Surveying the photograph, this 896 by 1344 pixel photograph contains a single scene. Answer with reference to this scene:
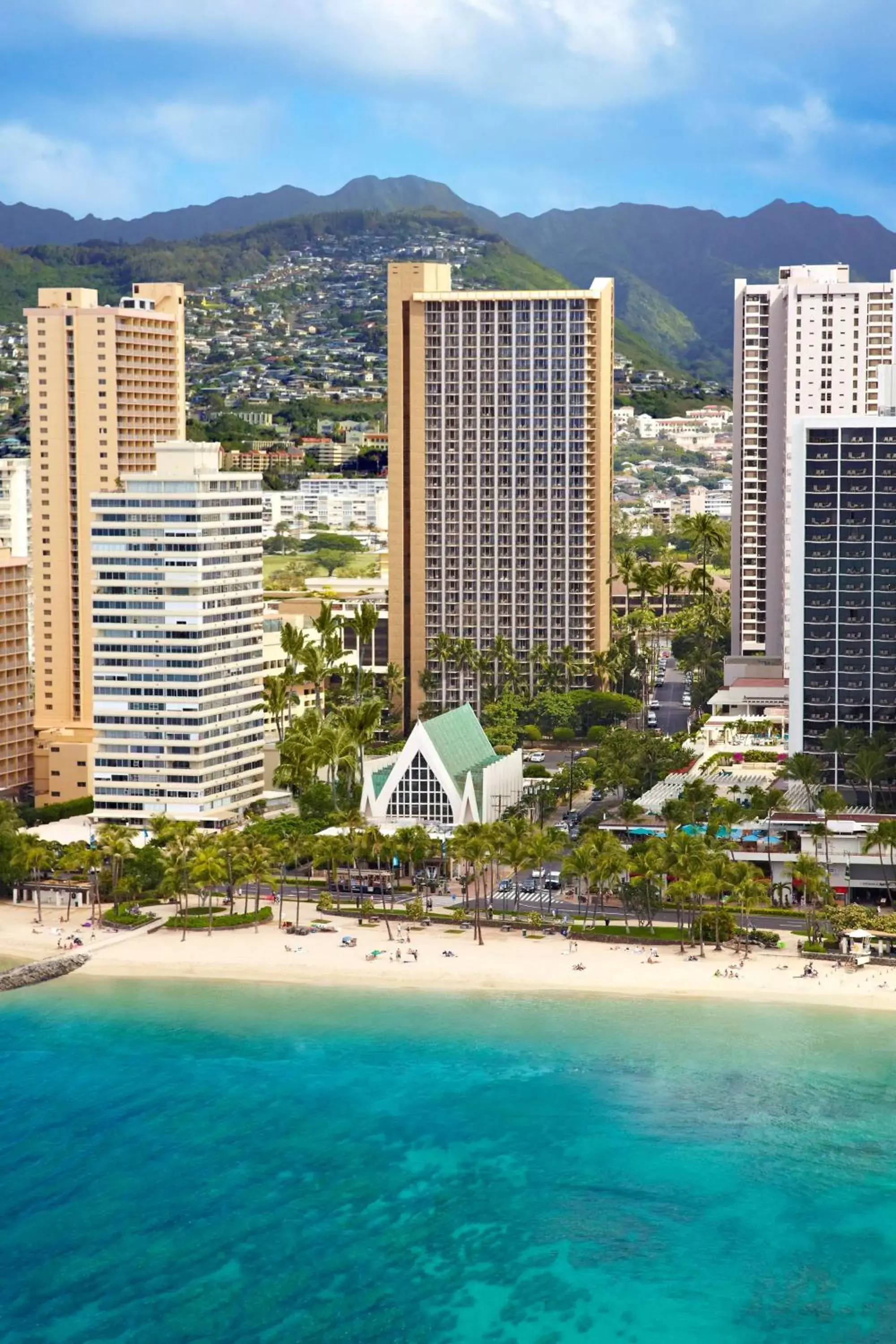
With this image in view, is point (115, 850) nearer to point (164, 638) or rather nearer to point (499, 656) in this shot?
point (164, 638)

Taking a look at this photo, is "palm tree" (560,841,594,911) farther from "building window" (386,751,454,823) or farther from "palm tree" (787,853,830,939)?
"building window" (386,751,454,823)

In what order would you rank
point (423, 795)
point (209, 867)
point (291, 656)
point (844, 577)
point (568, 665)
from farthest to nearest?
point (568, 665) < point (291, 656) < point (844, 577) < point (423, 795) < point (209, 867)

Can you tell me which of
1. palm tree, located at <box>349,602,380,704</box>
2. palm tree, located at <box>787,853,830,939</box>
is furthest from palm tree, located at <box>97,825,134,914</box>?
palm tree, located at <box>787,853,830,939</box>

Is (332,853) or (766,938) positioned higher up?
(332,853)

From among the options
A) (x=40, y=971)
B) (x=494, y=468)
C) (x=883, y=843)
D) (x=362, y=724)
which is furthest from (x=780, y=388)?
(x=40, y=971)

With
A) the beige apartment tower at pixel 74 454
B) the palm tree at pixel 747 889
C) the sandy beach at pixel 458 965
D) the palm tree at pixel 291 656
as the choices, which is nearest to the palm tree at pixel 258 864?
the sandy beach at pixel 458 965
